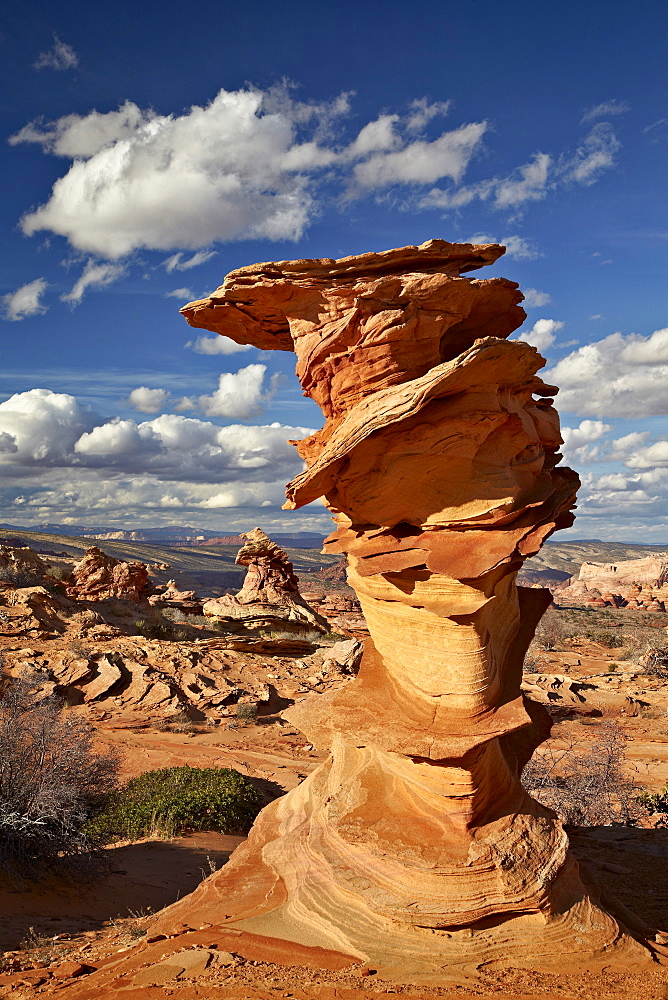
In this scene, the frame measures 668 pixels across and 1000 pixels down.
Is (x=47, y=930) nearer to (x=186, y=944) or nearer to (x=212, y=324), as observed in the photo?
(x=186, y=944)

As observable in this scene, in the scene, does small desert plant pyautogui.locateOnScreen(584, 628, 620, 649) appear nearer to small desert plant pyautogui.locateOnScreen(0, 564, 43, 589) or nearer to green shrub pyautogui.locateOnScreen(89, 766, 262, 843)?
green shrub pyautogui.locateOnScreen(89, 766, 262, 843)

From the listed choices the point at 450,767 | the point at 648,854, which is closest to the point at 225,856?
the point at 450,767

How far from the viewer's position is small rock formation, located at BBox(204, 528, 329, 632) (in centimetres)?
2820

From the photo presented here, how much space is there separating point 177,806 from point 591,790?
24.7 ft

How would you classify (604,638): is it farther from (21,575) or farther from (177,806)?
(21,575)

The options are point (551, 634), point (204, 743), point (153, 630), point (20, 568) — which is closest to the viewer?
point (204, 743)

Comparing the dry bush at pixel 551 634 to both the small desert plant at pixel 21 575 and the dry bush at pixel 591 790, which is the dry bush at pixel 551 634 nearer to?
the dry bush at pixel 591 790

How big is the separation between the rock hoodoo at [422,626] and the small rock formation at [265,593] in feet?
72.4

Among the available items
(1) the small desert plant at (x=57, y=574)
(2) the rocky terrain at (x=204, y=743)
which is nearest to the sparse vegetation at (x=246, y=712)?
(2) the rocky terrain at (x=204, y=743)

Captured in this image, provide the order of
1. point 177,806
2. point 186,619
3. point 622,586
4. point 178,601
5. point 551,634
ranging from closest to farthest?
point 177,806 → point 186,619 → point 551,634 → point 178,601 → point 622,586

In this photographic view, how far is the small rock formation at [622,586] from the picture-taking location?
6316 cm

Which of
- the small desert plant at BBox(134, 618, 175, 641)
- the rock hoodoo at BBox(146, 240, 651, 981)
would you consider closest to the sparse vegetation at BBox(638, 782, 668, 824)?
the rock hoodoo at BBox(146, 240, 651, 981)

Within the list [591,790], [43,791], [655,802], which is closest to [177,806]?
[43,791]

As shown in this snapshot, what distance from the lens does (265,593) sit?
94.9ft
